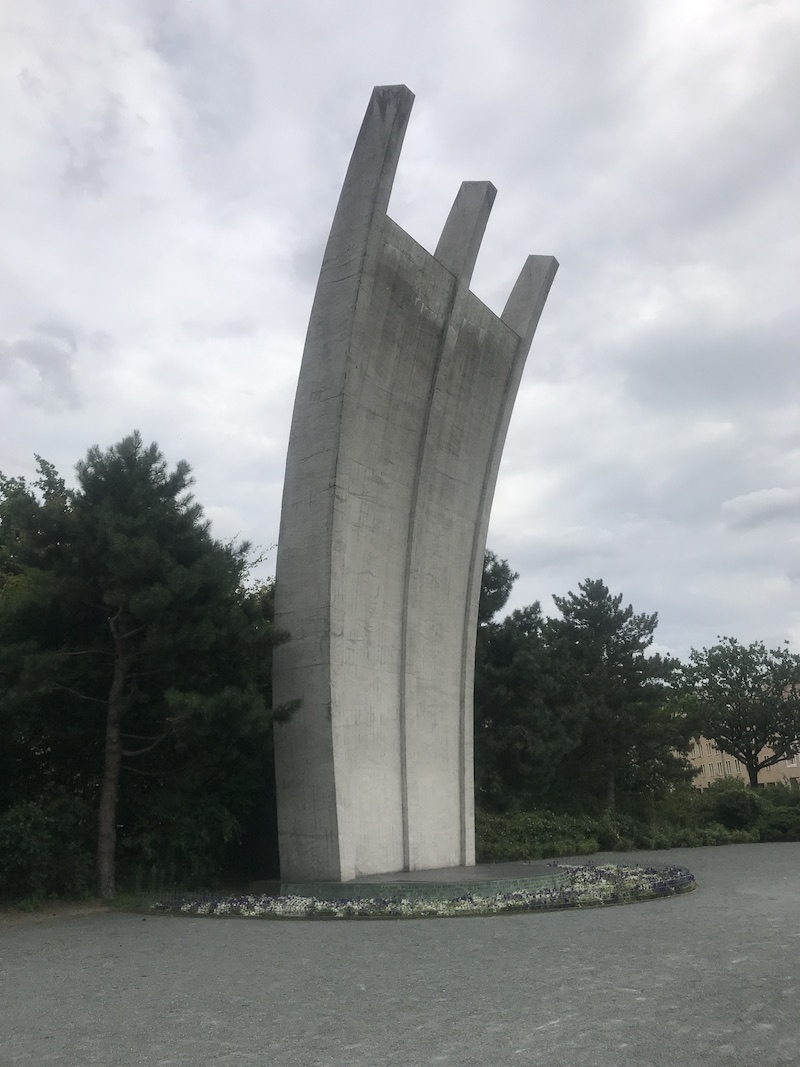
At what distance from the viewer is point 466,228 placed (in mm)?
14477

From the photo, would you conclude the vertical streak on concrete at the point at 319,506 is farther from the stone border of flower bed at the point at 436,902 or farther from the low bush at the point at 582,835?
the low bush at the point at 582,835

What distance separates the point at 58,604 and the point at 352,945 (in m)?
6.28

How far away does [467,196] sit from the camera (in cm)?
1459

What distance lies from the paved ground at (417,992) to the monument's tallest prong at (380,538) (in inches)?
141

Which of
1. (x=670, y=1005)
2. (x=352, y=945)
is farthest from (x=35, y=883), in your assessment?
(x=670, y=1005)

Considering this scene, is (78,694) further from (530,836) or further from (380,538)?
(530,836)

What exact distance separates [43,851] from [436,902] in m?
4.60

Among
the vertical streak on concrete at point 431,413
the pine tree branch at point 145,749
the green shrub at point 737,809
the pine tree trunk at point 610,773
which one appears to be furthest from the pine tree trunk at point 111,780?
the pine tree trunk at point 610,773

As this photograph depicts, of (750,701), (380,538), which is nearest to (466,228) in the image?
(380,538)

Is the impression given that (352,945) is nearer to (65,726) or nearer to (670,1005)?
(670,1005)

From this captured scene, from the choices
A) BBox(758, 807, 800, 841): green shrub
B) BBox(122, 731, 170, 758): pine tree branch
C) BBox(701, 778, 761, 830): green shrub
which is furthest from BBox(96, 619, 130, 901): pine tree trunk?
BBox(701, 778, 761, 830): green shrub

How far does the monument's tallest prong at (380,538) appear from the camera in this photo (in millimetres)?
12336

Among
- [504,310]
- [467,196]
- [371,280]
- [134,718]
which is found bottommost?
[134,718]

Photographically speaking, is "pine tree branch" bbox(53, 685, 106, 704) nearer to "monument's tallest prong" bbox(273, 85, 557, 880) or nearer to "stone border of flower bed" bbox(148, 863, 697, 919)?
"monument's tallest prong" bbox(273, 85, 557, 880)
